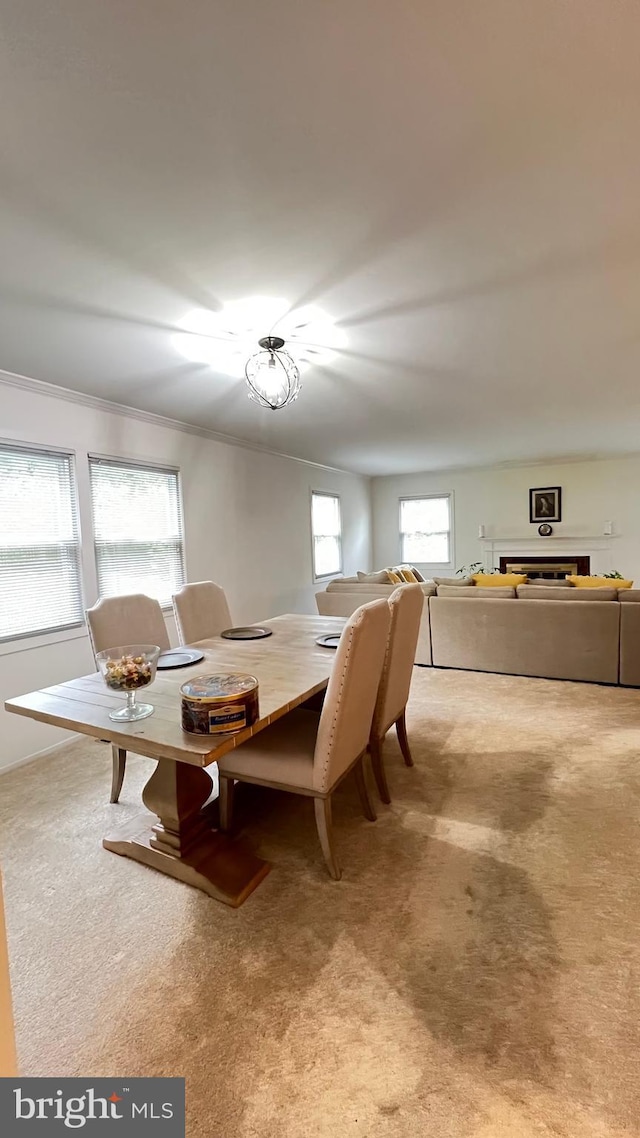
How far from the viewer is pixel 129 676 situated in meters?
1.68

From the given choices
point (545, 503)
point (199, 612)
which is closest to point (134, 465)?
point (199, 612)

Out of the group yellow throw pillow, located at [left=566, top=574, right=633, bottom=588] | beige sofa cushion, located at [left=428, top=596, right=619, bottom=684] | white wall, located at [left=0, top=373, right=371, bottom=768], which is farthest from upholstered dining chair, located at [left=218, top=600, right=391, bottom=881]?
yellow throw pillow, located at [left=566, top=574, right=633, bottom=588]

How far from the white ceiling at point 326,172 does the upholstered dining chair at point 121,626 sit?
1.37 metres

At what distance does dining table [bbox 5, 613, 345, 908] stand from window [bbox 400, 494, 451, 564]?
600 centimetres

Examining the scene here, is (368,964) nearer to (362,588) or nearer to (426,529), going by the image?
(362,588)

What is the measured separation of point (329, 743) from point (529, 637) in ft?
9.79

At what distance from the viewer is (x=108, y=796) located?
8.29ft

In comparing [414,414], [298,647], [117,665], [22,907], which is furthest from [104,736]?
[414,414]

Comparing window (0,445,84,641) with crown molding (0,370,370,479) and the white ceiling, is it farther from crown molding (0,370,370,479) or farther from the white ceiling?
the white ceiling

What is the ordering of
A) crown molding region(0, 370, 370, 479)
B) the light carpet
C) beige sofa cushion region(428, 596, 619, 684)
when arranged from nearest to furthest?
the light carpet, crown molding region(0, 370, 370, 479), beige sofa cushion region(428, 596, 619, 684)

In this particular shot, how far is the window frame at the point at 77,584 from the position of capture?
2910 mm

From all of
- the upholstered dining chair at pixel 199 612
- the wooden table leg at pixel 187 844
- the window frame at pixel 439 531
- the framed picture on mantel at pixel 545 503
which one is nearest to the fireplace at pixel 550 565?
the framed picture on mantel at pixel 545 503

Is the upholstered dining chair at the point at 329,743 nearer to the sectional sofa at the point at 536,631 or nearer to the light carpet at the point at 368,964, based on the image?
the light carpet at the point at 368,964

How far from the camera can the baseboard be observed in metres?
2.86
